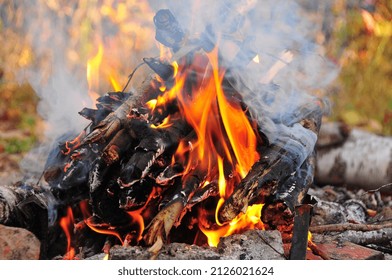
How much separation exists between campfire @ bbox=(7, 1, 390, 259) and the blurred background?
2.97ft

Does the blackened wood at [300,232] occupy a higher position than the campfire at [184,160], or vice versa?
the campfire at [184,160]

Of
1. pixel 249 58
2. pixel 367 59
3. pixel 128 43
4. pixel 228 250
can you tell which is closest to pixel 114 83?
pixel 128 43

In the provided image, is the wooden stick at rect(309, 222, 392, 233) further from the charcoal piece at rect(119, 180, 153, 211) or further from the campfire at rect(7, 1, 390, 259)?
the charcoal piece at rect(119, 180, 153, 211)

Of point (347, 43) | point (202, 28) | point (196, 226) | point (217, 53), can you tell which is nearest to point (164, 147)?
point (196, 226)

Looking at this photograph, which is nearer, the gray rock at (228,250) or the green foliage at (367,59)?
the gray rock at (228,250)

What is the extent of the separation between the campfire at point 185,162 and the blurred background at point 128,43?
0.90 meters

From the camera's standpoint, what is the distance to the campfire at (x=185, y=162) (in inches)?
95.8

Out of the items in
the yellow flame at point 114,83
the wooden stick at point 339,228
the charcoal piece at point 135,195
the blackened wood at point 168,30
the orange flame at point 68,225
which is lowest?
the wooden stick at point 339,228

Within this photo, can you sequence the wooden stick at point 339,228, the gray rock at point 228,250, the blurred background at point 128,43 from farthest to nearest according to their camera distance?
the blurred background at point 128,43 < the wooden stick at point 339,228 < the gray rock at point 228,250

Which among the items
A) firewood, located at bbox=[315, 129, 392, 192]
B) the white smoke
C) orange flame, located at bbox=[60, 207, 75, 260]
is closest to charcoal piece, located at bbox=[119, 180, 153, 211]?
orange flame, located at bbox=[60, 207, 75, 260]

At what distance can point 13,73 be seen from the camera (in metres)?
4.22

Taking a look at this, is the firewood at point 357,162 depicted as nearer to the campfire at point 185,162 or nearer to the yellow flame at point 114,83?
the campfire at point 185,162

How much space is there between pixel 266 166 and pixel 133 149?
70cm

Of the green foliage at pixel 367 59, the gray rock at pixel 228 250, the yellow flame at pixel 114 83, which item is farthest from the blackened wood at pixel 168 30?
the green foliage at pixel 367 59
